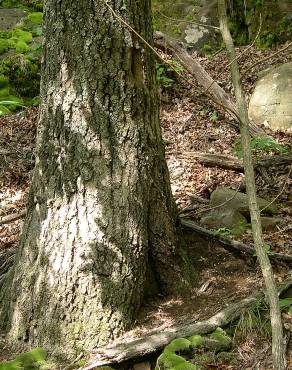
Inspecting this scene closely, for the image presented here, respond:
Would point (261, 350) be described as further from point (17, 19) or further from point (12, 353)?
point (17, 19)

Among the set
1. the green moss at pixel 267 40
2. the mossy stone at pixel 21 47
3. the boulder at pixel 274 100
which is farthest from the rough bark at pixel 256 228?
the green moss at pixel 267 40

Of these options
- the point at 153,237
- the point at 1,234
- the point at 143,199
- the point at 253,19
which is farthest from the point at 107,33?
the point at 253,19

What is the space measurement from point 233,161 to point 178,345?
10.1 ft

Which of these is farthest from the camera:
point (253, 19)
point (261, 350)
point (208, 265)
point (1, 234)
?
point (253, 19)

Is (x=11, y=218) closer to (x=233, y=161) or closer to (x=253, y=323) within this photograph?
(x=233, y=161)

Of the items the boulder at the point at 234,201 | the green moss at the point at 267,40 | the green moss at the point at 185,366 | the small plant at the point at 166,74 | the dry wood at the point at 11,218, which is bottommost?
the green moss at the point at 185,366

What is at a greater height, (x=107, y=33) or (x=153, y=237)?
(x=107, y=33)

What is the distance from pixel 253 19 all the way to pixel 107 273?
7.96 meters

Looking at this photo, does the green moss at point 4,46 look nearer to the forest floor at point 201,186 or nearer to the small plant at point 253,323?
the forest floor at point 201,186

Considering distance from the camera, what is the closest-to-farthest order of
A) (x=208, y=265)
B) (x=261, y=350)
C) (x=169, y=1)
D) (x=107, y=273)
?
(x=261, y=350) → (x=107, y=273) → (x=208, y=265) → (x=169, y=1)

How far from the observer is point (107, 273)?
3512mm

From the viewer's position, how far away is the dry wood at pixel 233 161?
5.85m

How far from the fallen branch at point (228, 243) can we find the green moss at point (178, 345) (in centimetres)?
119

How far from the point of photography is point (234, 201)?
16.6 feet
